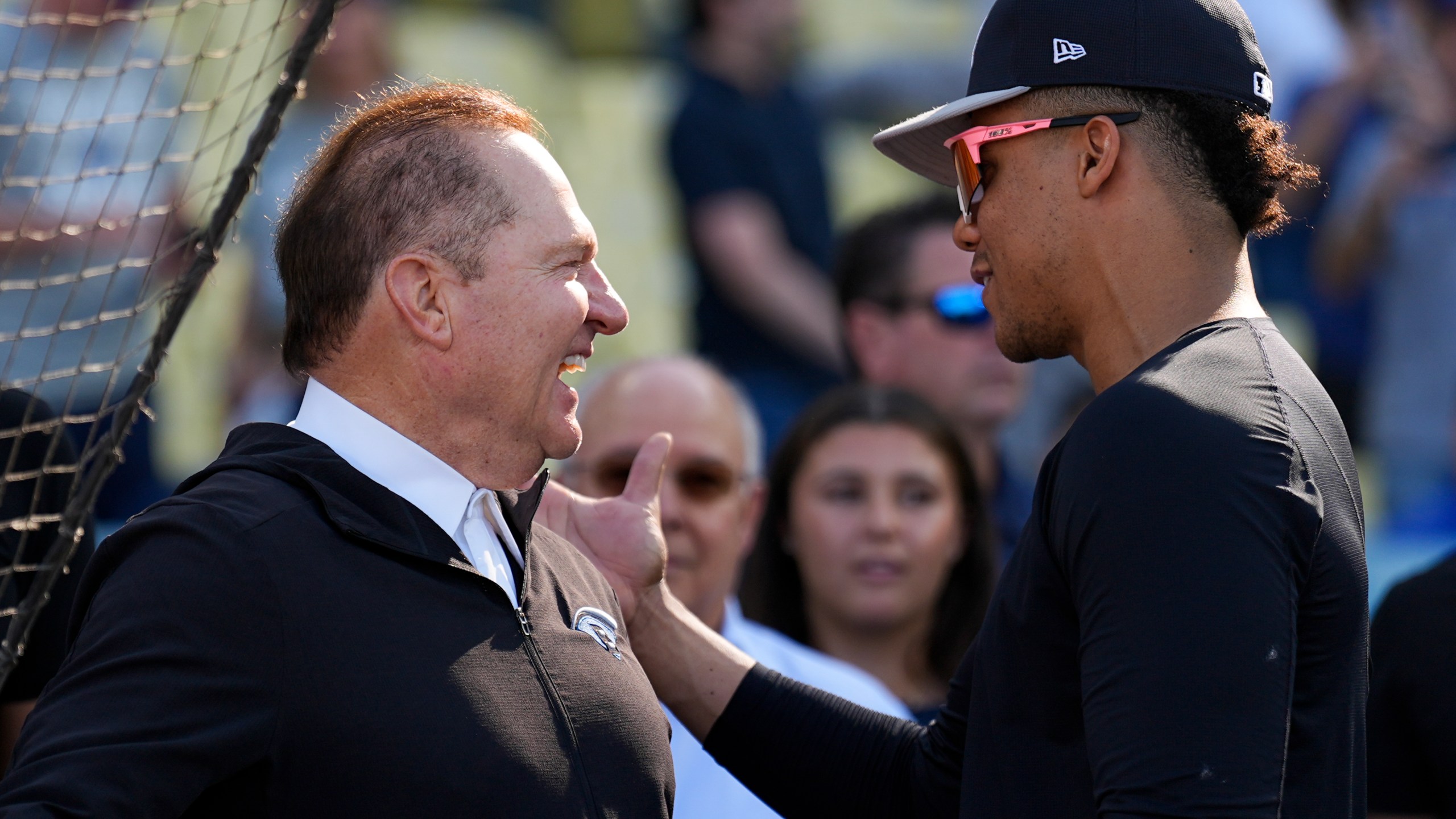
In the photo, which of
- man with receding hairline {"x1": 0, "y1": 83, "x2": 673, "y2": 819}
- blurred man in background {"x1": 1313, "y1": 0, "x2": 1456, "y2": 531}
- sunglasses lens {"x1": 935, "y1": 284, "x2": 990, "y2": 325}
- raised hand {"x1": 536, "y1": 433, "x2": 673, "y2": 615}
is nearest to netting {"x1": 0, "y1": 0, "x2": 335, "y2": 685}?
man with receding hairline {"x1": 0, "y1": 83, "x2": 673, "y2": 819}

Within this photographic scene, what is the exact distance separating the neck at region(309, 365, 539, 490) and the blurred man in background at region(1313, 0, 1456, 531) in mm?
4810

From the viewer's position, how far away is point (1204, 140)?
1890 millimetres

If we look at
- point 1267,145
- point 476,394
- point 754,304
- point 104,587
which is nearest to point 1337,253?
point 754,304

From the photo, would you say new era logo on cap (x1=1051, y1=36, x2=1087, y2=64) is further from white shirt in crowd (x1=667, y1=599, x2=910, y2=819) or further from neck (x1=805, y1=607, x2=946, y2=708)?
neck (x1=805, y1=607, x2=946, y2=708)

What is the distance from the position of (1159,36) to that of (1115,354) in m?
0.40

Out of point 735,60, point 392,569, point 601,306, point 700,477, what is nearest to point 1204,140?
point 601,306

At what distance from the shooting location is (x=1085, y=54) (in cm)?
190

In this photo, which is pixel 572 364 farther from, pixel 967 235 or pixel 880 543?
pixel 880 543

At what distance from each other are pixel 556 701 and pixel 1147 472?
2.54 feet

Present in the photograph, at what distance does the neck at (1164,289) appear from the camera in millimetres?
1885

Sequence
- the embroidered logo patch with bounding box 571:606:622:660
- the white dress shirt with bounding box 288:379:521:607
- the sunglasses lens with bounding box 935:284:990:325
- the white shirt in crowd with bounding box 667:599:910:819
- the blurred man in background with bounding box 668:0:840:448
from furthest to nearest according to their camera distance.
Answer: the blurred man in background with bounding box 668:0:840:448 < the sunglasses lens with bounding box 935:284:990:325 < the white shirt in crowd with bounding box 667:599:910:819 < the embroidered logo patch with bounding box 571:606:622:660 < the white dress shirt with bounding box 288:379:521:607

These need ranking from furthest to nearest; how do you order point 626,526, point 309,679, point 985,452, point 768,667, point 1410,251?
1. point 1410,251
2. point 985,452
3. point 768,667
4. point 626,526
5. point 309,679

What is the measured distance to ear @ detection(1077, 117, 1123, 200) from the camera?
1.88 meters

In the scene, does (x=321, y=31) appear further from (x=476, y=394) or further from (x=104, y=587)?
(x=104, y=587)
